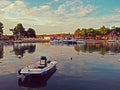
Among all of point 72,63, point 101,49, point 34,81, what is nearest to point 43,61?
point 34,81

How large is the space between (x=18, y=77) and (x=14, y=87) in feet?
14.7

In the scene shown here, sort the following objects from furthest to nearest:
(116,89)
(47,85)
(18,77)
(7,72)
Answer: (7,72), (18,77), (47,85), (116,89)

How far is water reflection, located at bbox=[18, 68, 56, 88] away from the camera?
31.6 meters

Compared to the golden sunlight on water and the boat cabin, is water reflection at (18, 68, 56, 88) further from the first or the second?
the golden sunlight on water

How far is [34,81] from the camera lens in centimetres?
3375

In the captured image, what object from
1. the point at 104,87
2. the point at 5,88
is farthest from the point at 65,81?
the point at 5,88

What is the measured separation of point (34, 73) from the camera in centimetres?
3344

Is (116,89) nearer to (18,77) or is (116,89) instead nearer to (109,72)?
(109,72)

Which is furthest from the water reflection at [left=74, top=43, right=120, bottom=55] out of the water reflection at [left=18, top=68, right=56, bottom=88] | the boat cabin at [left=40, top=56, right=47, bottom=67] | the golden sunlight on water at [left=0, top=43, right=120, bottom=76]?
the water reflection at [left=18, top=68, right=56, bottom=88]

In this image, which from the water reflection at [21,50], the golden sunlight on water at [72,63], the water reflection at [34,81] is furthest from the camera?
the water reflection at [21,50]

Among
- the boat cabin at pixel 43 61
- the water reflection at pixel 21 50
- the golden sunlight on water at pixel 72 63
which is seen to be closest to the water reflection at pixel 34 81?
the boat cabin at pixel 43 61

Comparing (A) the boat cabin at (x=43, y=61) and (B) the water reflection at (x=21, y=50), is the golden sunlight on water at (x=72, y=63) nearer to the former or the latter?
(A) the boat cabin at (x=43, y=61)

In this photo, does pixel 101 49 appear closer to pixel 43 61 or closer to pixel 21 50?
pixel 21 50

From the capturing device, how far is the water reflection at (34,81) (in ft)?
104
